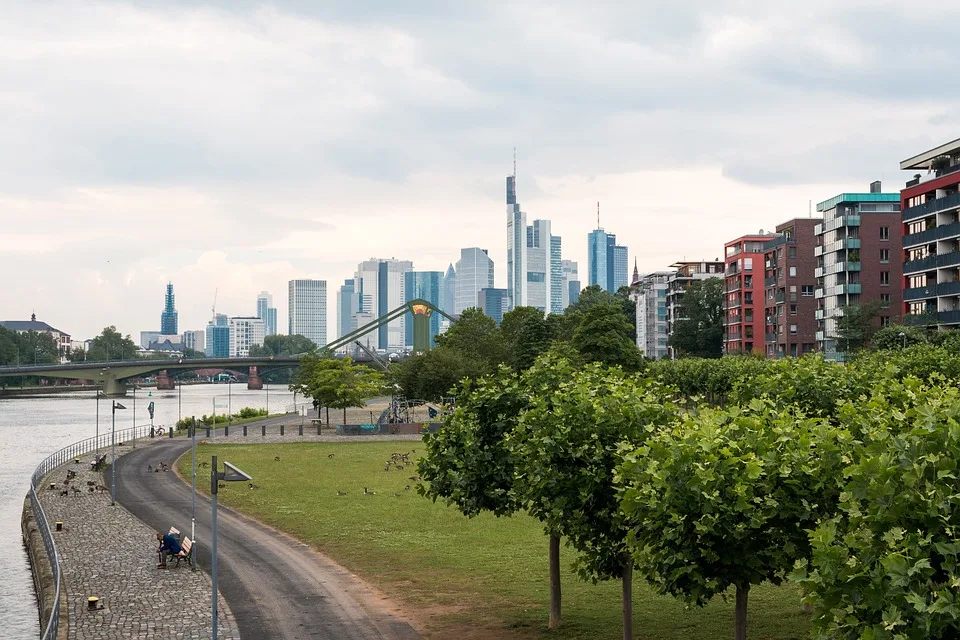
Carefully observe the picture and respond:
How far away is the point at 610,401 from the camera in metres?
23.1

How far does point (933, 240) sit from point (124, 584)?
86.6 metres

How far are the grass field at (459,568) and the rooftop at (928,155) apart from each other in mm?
64718

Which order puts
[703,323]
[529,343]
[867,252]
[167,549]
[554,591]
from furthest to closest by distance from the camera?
[703,323]
[529,343]
[867,252]
[167,549]
[554,591]

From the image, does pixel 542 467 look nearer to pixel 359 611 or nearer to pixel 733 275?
pixel 359 611

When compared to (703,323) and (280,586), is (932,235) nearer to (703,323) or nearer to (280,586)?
(703,323)

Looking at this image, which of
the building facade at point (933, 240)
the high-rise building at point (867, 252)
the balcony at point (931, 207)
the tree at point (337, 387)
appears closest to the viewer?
the balcony at point (931, 207)

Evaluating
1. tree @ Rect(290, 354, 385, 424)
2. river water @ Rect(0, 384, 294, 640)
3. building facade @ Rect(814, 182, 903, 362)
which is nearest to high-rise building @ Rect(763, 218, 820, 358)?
building facade @ Rect(814, 182, 903, 362)

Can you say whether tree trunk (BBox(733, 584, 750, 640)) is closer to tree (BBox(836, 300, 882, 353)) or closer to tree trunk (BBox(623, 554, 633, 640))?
tree trunk (BBox(623, 554, 633, 640))

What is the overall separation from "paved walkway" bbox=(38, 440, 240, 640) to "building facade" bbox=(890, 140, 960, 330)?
77.9 m

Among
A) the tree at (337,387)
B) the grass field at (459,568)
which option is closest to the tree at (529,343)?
the tree at (337,387)

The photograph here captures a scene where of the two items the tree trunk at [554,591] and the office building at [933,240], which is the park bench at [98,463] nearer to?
the tree trunk at [554,591]

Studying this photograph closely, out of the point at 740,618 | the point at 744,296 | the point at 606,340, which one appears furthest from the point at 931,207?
the point at 740,618

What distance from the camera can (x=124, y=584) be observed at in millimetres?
34000

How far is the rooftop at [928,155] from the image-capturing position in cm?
9450
